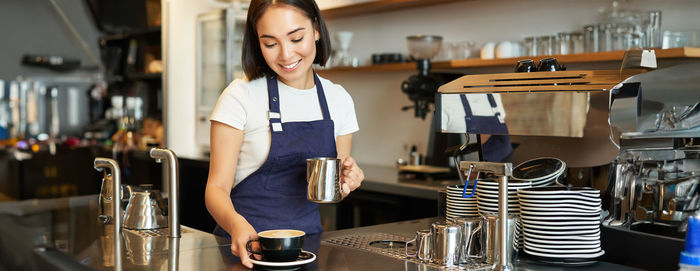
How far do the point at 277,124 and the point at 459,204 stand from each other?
1.89ft

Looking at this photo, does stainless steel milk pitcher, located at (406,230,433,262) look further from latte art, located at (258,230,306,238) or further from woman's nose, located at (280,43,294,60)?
woman's nose, located at (280,43,294,60)

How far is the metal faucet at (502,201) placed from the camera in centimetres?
148

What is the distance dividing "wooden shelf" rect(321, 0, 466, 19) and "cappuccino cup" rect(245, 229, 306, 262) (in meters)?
2.49

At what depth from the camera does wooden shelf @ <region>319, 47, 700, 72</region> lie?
8.62 ft

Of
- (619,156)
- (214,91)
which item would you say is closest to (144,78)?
Answer: (214,91)

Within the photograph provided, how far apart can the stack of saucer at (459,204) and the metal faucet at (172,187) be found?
750 mm

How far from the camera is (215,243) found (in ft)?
6.21

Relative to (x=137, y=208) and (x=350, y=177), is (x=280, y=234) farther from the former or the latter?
(x=137, y=208)

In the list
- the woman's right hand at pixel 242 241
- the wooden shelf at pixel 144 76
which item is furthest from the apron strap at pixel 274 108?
the wooden shelf at pixel 144 76

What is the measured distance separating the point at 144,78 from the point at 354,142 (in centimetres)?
231

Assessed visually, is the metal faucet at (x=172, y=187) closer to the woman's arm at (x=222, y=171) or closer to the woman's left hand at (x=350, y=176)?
the woman's arm at (x=222, y=171)

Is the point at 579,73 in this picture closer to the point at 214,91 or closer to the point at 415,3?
the point at 415,3

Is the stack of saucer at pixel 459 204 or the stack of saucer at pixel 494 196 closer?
the stack of saucer at pixel 494 196

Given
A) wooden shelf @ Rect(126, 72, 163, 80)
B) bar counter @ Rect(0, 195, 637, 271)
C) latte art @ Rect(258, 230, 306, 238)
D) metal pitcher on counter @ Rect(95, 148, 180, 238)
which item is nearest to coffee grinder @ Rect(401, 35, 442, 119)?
bar counter @ Rect(0, 195, 637, 271)
